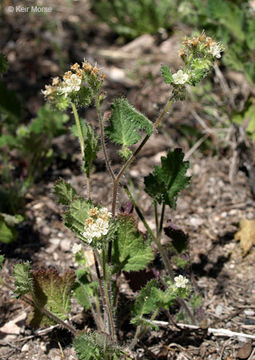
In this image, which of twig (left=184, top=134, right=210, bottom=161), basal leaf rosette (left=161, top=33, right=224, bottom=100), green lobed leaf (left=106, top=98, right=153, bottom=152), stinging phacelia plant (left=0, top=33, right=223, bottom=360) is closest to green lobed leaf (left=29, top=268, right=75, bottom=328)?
stinging phacelia plant (left=0, top=33, right=223, bottom=360)

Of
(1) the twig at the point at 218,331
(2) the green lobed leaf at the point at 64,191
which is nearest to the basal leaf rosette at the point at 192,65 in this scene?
(2) the green lobed leaf at the point at 64,191

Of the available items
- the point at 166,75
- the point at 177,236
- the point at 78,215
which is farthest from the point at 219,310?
the point at 166,75

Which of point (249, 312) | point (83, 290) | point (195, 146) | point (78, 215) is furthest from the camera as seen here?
point (195, 146)

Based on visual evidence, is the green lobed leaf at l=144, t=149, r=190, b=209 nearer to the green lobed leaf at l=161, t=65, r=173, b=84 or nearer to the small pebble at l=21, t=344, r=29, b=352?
the green lobed leaf at l=161, t=65, r=173, b=84

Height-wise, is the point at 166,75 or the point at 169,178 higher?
the point at 166,75

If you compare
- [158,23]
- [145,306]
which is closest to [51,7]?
[158,23]

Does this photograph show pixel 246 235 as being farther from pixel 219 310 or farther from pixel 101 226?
pixel 101 226

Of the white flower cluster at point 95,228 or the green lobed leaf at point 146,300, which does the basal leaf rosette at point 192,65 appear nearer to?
the white flower cluster at point 95,228
